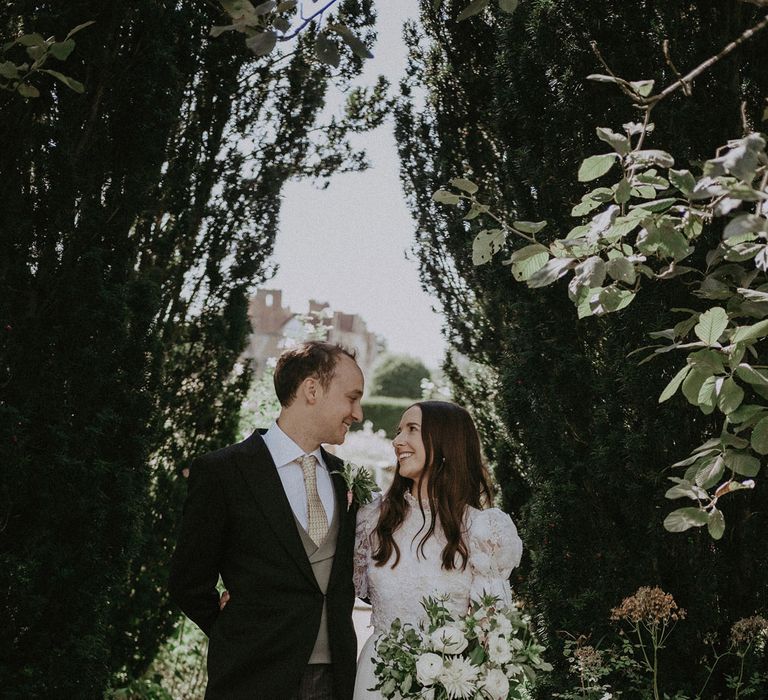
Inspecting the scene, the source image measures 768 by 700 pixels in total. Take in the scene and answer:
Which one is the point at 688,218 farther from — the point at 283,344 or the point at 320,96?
the point at 283,344

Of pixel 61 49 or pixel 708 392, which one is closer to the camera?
pixel 708 392

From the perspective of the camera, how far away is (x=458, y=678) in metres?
2.23

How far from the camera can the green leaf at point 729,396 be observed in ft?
5.65

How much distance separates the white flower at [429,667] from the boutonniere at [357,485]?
2.44ft

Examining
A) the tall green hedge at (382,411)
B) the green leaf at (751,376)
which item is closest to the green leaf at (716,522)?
the green leaf at (751,376)

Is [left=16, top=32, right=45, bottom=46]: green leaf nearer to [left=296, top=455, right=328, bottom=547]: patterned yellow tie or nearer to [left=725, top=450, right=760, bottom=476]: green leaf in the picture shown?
[left=296, top=455, right=328, bottom=547]: patterned yellow tie

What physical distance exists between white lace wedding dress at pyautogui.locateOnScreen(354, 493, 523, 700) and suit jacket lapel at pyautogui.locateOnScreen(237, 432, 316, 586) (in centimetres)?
33

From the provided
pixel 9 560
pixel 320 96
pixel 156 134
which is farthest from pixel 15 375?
pixel 320 96

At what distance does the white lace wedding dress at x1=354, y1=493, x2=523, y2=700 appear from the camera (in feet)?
9.07

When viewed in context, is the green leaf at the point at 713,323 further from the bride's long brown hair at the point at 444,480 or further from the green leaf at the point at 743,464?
the bride's long brown hair at the point at 444,480

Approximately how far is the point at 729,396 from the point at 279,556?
154cm

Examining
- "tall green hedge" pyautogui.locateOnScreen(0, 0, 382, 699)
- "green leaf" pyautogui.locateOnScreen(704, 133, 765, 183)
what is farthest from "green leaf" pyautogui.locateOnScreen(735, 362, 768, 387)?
"tall green hedge" pyautogui.locateOnScreen(0, 0, 382, 699)

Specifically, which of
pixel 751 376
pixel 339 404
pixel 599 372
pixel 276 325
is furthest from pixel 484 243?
pixel 276 325

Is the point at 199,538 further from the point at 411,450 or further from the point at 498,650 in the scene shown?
the point at 498,650
